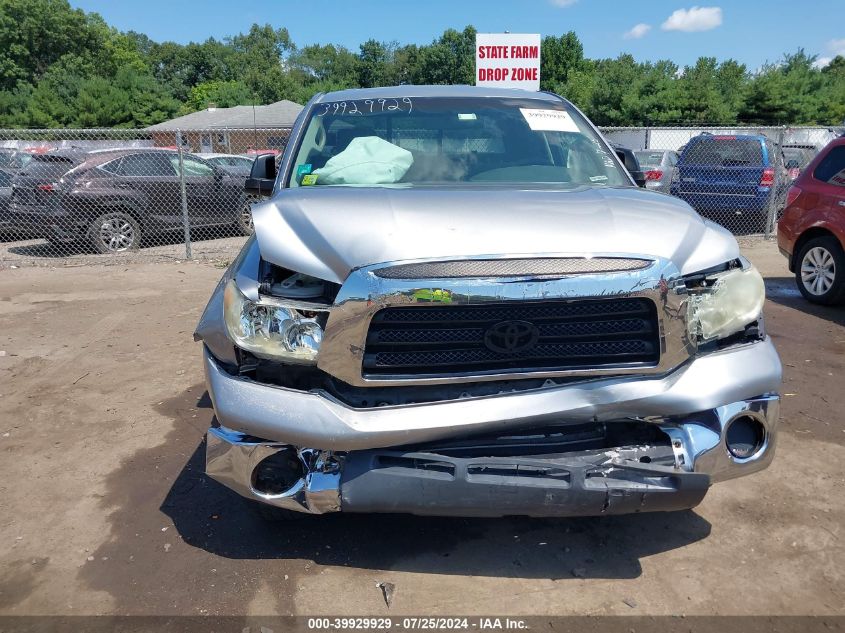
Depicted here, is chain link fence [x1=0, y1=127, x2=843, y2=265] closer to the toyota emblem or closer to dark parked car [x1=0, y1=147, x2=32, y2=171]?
dark parked car [x1=0, y1=147, x2=32, y2=171]

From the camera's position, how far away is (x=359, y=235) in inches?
101

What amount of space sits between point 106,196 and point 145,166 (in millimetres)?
907

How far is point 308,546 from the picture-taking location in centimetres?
314

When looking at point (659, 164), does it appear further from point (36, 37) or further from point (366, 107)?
point (36, 37)

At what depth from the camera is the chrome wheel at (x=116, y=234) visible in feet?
37.3

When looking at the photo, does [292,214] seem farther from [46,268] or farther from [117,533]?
[46,268]

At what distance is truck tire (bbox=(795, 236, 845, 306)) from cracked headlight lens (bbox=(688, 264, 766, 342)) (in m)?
5.35

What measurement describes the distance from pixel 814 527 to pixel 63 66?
7412 cm

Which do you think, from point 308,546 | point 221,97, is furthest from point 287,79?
point 308,546

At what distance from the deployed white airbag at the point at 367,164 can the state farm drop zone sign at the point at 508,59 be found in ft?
31.4

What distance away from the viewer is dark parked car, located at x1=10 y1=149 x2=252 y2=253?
10922mm

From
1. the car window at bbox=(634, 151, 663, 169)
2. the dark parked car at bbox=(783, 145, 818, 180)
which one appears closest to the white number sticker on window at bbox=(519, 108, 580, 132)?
the car window at bbox=(634, 151, 663, 169)

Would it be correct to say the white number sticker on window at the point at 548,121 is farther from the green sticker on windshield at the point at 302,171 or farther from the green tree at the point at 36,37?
the green tree at the point at 36,37

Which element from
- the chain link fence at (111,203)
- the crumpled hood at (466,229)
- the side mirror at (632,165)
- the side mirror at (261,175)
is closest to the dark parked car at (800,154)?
the chain link fence at (111,203)
